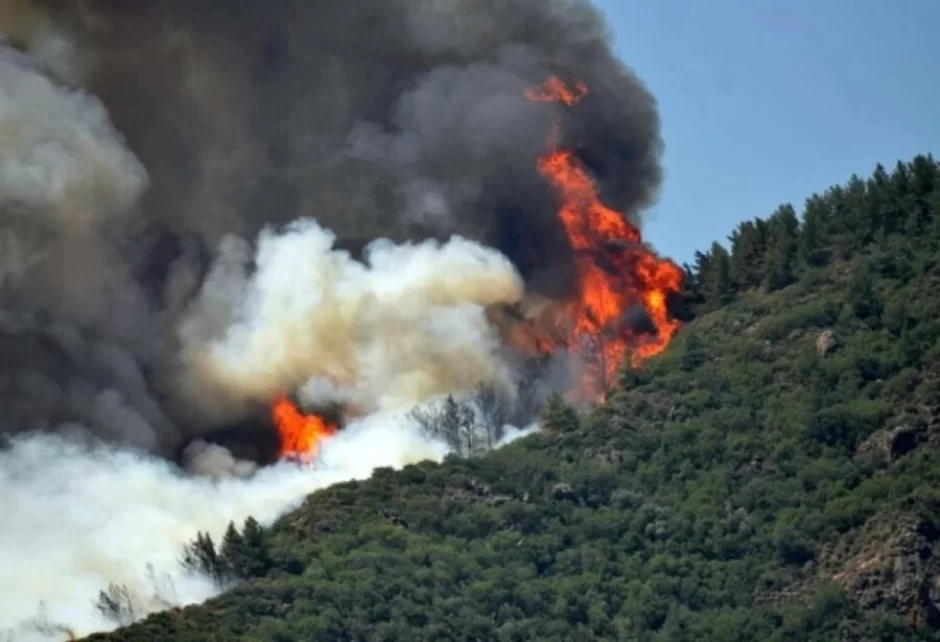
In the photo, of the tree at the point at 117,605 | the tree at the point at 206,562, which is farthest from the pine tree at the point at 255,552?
the tree at the point at 117,605

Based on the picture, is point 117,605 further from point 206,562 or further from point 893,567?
point 893,567

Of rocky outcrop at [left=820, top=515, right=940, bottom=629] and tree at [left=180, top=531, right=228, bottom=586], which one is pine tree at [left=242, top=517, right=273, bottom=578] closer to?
tree at [left=180, top=531, right=228, bottom=586]

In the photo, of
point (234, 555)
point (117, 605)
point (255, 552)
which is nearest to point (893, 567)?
point (255, 552)

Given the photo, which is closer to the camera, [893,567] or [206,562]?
[893,567]

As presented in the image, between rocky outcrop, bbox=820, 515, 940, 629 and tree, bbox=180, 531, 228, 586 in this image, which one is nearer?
rocky outcrop, bbox=820, 515, 940, 629

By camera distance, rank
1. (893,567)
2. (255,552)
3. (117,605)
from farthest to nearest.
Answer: (117,605)
(255,552)
(893,567)

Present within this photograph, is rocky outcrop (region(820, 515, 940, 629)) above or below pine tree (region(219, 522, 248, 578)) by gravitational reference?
below

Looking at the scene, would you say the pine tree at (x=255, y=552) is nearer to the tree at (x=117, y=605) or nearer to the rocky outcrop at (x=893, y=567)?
the tree at (x=117, y=605)

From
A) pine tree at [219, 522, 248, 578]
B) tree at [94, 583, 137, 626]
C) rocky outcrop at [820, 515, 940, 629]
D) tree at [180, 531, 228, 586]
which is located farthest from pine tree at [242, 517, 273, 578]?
rocky outcrop at [820, 515, 940, 629]

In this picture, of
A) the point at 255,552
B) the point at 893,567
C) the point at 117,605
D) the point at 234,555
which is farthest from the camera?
the point at 117,605

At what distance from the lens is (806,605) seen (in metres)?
187

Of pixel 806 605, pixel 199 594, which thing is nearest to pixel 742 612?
pixel 806 605

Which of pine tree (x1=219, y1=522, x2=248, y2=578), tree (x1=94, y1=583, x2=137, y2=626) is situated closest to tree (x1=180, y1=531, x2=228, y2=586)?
pine tree (x1=219, y1=522, x2=248, y2=578)

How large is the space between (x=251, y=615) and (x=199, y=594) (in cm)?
691
